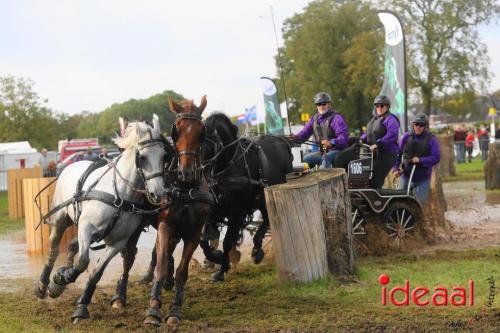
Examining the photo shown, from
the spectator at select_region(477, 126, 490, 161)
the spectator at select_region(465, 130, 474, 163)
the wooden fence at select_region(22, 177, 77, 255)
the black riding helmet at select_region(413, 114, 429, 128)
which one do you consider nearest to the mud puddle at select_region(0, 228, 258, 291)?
the wooden fence at select_region(22, 177, 77, 255)

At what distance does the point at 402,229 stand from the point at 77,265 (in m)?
5.57

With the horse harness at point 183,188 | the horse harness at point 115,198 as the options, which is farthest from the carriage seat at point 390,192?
the horse harness at point 115,198

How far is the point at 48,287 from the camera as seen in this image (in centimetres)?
863

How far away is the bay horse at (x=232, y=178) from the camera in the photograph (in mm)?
9914

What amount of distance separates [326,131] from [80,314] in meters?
5.21

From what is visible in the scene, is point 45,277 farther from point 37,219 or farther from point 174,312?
point 37,219

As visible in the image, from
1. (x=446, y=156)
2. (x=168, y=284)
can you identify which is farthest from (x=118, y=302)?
(x=446, y=156)

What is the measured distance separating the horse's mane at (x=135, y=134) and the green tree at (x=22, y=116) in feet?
147

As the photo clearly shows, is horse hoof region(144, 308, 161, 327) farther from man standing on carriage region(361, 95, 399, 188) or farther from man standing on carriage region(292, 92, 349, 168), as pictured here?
man standing on carriage region(361, 95, 399, 188)

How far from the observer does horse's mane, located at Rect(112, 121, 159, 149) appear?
802 cm

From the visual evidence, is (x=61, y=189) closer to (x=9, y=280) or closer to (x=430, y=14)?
Result: (x=9, y=280)

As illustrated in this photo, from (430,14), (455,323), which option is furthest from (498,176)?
(430,14)

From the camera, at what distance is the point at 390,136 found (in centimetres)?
1168

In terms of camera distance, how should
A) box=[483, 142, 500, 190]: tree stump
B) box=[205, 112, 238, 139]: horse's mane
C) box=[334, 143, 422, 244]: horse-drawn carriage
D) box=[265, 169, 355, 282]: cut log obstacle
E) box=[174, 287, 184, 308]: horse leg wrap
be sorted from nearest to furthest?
box=[174, 287, 184, 308]: horse leg wrap, box=[265, 169, 355, 282]: cut log obstacle, box=[205, 112, 238, 139]: horse's mane, box=[334, 143, 422, 244]: horse-drawn carriage, box=[483, 142, 500, 190]: tree stump
